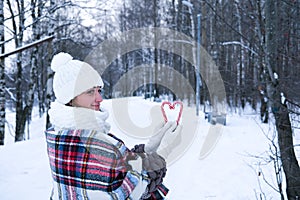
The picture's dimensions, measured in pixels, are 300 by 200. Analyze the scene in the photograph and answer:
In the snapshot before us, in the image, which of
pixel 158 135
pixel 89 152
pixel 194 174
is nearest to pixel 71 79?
pixel 89 152

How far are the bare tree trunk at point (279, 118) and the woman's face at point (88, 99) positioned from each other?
227 cm

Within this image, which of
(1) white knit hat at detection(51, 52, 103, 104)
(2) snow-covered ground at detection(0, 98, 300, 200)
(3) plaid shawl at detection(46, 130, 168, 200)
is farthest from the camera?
(2) snow-covered ground at detection(0, 98, 300, 200)

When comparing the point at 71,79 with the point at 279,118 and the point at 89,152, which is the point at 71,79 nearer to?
the point at 89,152

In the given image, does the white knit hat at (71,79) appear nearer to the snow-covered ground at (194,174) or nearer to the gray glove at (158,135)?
the gray glove at (158,135)

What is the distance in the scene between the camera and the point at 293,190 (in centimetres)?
326

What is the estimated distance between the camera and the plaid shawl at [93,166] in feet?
4.06

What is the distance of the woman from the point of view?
4.08 ft

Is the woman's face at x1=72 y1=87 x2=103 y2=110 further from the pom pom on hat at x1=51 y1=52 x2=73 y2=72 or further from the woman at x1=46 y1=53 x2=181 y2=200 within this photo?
the pom pom on hat at x1=51 y1=52 x2=73 y2=72

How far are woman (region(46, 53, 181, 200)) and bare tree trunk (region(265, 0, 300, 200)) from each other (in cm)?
213

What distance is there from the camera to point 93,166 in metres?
1.24

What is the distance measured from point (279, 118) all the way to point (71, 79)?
2.56 m

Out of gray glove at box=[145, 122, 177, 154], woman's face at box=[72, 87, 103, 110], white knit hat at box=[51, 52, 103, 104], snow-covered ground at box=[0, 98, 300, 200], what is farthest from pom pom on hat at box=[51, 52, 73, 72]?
snow-covered ground at box=[0, 98, 300, 200]

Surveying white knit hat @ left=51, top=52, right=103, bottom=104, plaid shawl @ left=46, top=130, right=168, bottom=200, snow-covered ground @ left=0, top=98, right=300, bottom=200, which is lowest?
snow-covered ground @ left=0, top=98, right=300, bottom=200

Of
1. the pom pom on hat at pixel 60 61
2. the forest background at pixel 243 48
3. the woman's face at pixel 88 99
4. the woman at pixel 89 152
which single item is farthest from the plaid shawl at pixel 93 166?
the forest background at pixel 243 48
